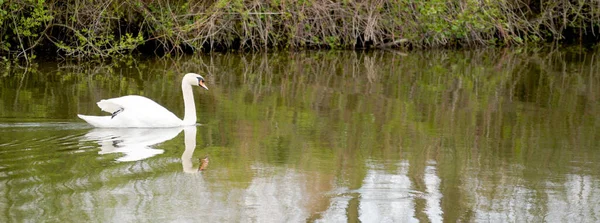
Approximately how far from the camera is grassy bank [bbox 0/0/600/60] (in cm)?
1748

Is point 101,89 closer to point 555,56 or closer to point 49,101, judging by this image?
point 49,101

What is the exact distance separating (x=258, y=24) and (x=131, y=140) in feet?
32.9

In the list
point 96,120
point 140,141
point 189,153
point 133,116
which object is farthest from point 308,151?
point 96,120

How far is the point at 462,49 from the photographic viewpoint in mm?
21438

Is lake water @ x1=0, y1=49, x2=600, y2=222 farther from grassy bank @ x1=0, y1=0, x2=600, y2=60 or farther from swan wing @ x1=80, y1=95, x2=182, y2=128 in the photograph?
grassy bank @ x1=0, y1=0, x2=600, y2=60

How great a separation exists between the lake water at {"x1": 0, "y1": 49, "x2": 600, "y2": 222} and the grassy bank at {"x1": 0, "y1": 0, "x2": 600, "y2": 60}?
1.88 m

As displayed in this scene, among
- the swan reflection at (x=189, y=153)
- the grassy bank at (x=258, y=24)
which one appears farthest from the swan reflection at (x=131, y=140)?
the grassy bank at (x=258, y=24)

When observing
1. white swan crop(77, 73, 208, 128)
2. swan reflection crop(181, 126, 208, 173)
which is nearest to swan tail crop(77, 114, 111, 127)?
white swan crop(77, 73, 208, 128)

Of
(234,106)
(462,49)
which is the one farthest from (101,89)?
(462,49)

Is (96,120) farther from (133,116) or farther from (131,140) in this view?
(131,140)

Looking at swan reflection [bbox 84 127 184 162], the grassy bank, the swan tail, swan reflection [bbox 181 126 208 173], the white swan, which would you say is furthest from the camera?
the grassy bank

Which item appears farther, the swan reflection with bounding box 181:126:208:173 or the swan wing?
the swan wing

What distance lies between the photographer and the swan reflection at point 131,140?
8.87 meters

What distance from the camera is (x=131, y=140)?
31.4 feet
